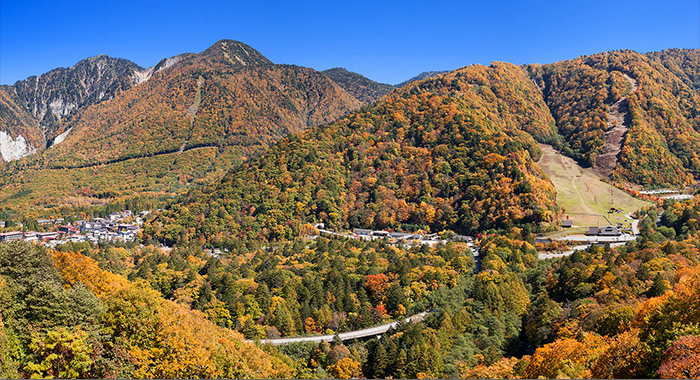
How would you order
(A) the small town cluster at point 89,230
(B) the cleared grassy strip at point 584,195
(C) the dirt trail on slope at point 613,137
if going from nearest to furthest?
(B) the cleared grassy strip at point 584,195
(A) the small town cluster at point 89,230
(C) the dirt trail on slope at point 613,137

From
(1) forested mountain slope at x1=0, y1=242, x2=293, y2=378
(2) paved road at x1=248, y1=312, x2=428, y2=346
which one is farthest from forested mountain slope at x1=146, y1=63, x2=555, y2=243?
(1) forested mountain slope at x1=0, y1=242, x2=293, y2=378

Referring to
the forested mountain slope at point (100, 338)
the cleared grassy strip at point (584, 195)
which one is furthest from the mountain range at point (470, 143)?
the forested mountain slope at point (100, 338)

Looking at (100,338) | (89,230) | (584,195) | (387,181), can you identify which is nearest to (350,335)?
(100,338)

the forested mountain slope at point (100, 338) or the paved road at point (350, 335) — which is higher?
the forested mountain slope at point (100, 338)

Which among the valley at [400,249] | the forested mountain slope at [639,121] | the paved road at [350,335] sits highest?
the forested mountain slope at [639,121]

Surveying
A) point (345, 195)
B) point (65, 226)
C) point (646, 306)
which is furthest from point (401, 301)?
point (65, 226)

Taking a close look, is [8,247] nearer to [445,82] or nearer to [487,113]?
[487,113]

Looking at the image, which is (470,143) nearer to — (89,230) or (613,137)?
(613,137)

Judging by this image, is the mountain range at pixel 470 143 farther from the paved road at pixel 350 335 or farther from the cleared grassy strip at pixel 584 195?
the paved road at pixel 350 335

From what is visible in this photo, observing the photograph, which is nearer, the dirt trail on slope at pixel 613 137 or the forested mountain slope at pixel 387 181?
the forested mountain slope at pixel 387 181
